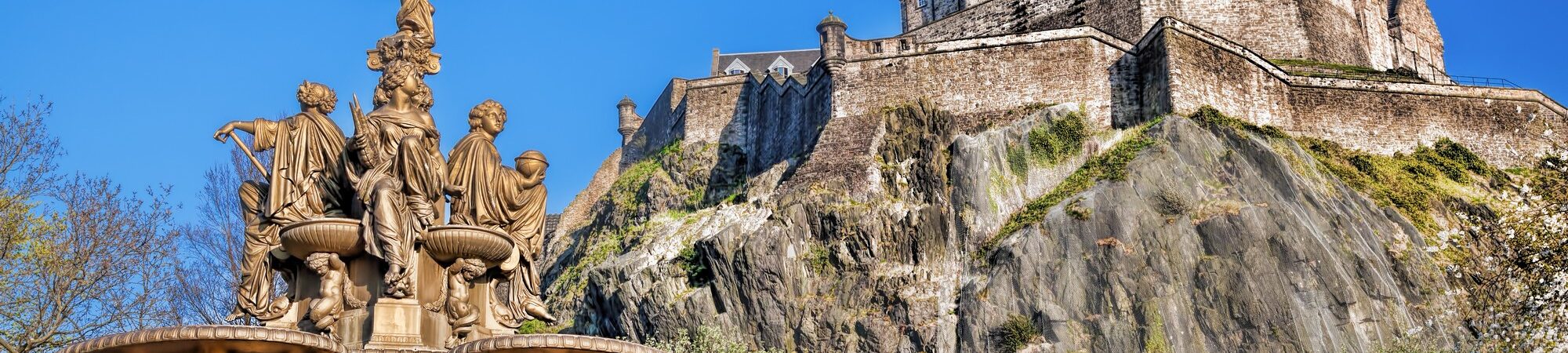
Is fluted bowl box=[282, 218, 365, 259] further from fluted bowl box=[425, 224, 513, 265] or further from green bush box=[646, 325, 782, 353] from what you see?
green bush box=[646, 325, 782, 353]

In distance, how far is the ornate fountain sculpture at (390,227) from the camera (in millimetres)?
14055

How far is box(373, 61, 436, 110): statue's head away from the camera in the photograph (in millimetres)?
15234

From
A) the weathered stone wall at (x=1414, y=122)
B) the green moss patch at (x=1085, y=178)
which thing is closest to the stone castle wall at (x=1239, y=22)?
the weathered stone wall at (x=1414, y=122)

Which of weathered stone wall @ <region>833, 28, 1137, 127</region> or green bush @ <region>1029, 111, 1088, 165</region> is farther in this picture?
weathered stone wall @ <region>833, 28, 1137, 127</region>

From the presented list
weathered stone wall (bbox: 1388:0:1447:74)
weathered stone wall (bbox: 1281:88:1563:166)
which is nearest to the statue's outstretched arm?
weathered stone wall (bbox: 1281:88:1563:166)

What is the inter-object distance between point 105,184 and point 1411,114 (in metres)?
39.1

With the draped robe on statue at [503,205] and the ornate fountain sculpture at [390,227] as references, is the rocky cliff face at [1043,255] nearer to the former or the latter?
the draped robe on statue at [503,205]

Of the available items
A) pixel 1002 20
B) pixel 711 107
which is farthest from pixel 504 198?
pixel 711 107

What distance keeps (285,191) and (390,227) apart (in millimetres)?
1214

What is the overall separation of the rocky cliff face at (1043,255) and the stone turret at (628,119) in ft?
86.5

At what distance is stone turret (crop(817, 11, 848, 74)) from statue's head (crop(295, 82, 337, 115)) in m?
36.6

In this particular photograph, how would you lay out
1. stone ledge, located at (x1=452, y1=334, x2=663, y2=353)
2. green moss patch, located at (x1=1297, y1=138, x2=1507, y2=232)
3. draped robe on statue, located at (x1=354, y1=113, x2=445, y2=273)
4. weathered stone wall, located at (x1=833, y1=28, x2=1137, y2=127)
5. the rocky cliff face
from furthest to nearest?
weathered stone wall, located at (x1=833, y1=28, x2=1137, y2=127), green moss patch, located at (x1=1297, y1=138, x2=1507, y2=232), the rocky cliff face, draped robe on statue, located at (x1=354, y1=113, x2=445, y2=273), stone ledge, located at (x1=452, y1=334, x2=663, y2=353)

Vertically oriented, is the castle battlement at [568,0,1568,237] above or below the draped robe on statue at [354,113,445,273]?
above

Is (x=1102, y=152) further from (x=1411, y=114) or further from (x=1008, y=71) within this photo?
(x=1411, y=114)
